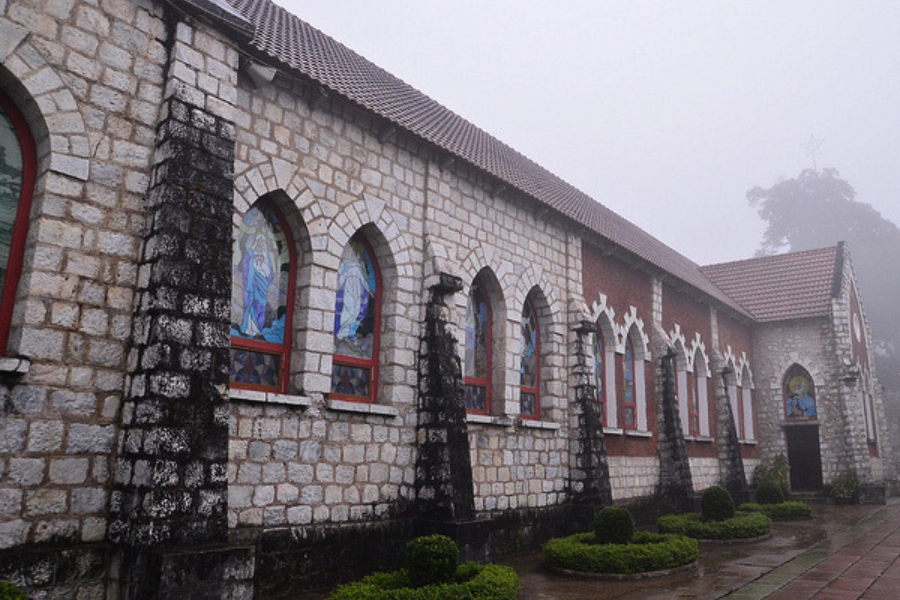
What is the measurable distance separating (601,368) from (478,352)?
5014 millimetres

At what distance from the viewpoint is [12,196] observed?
20.9ft

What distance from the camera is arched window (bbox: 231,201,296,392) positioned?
8469 millimetres

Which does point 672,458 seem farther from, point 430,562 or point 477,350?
point 430,562

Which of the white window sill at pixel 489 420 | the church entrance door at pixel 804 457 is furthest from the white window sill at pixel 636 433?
the church entrance door at pixel 804 457

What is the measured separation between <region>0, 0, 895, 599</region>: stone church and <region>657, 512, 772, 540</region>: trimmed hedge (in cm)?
151

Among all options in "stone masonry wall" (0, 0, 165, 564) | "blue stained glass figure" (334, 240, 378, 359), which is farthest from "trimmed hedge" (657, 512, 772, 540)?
"stone masonry wall" (0, 0, 165, 564)

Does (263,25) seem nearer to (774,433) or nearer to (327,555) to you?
(327,555)

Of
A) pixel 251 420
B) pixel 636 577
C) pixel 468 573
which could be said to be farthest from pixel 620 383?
pixel 251 420

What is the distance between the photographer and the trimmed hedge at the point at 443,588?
6.88m

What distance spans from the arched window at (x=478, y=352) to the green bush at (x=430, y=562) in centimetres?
456

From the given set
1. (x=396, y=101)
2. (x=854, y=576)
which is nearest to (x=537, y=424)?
(x=854, y=576)

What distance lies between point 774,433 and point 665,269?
34.1 ft

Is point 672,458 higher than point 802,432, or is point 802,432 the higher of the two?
point 802,432

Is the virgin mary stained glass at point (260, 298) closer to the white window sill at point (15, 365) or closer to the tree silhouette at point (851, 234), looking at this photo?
the white window sill at point (15, 365)
